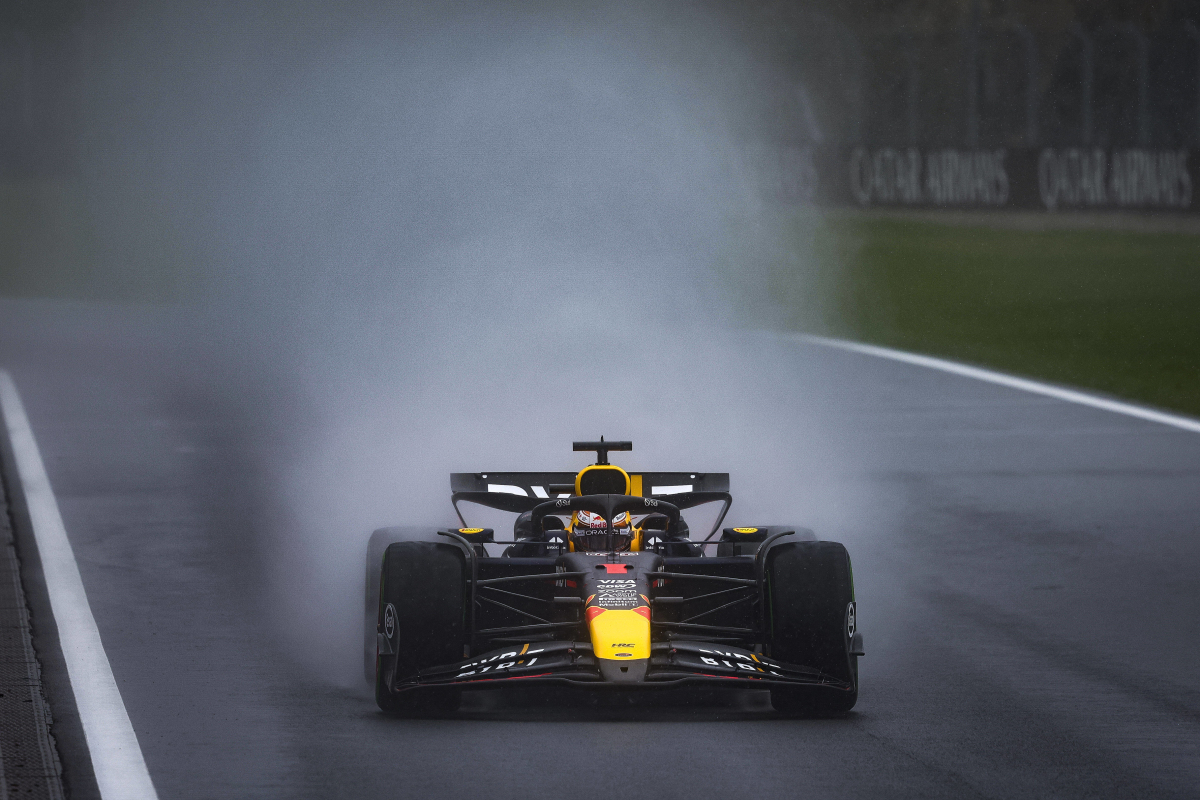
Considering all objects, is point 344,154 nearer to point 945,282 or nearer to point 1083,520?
point 945,282

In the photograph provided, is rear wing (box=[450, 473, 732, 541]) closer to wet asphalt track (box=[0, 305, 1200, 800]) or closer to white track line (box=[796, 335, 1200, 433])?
wet asphalt track (box=[0, 305, 1200, 800])

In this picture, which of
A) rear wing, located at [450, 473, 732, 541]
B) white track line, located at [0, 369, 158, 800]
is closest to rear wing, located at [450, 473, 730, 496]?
rear wing, located at [450, 473, 732, 541]

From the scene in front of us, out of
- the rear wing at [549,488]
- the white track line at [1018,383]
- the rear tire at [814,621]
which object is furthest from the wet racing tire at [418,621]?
the white track line at [1018,383]

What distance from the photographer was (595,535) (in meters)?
8.44

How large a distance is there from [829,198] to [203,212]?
1804 centimetres

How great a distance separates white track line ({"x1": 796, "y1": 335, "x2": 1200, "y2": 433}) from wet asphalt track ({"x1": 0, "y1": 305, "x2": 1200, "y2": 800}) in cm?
100

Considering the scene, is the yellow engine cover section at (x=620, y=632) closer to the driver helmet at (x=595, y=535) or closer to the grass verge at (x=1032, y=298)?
the driver helmet at (x=595, y=535)

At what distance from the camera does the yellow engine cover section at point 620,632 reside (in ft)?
23.9

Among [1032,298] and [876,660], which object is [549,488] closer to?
[876,660]

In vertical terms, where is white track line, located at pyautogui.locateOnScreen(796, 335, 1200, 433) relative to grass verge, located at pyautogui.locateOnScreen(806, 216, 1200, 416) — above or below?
below

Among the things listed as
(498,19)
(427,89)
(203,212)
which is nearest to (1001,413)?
(427,89)

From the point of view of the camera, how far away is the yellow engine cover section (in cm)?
727

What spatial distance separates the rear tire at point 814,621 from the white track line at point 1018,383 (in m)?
9.94

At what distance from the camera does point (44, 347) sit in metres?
24.4
